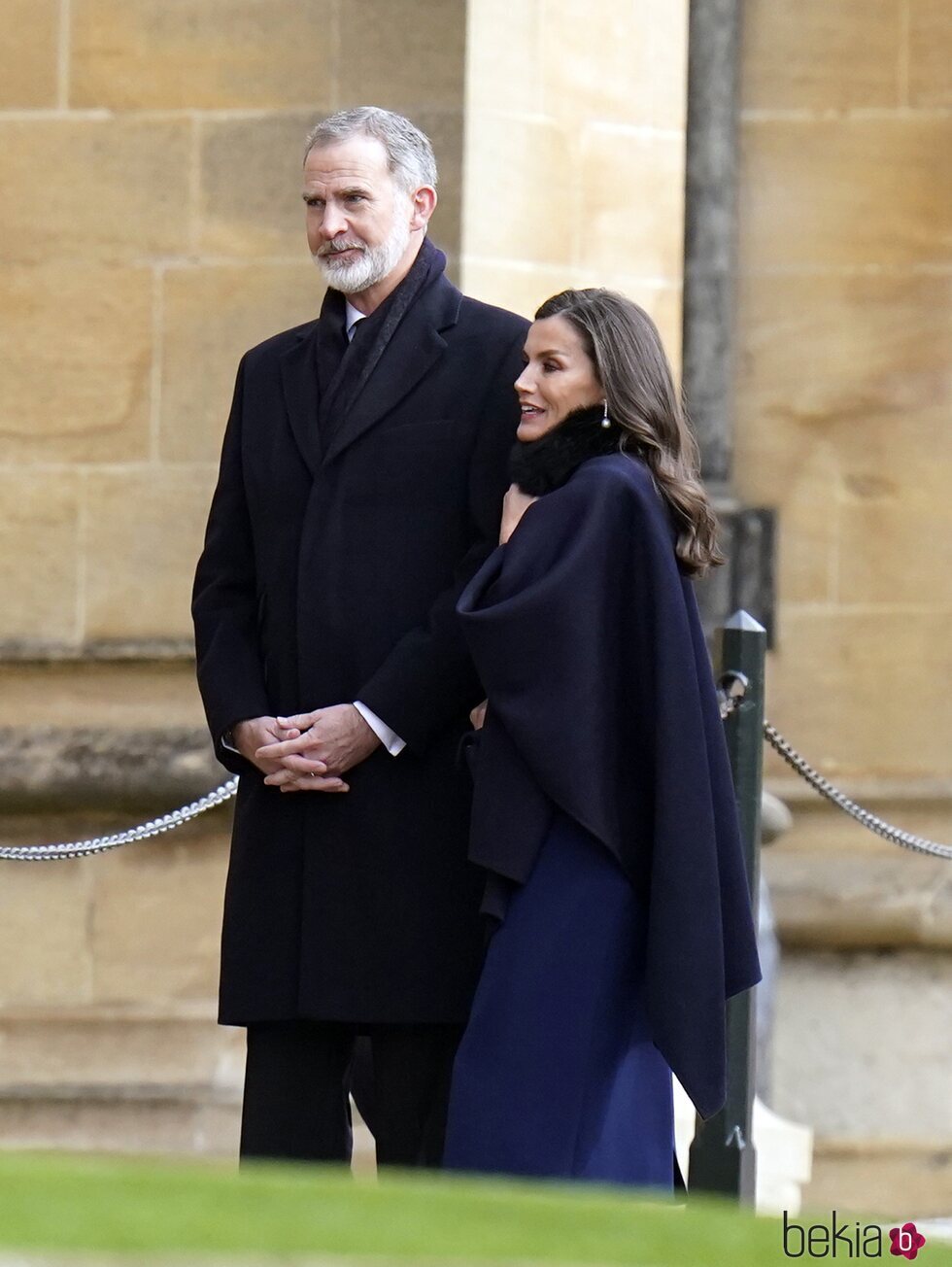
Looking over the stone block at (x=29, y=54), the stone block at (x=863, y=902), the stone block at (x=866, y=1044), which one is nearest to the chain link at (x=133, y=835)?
the stone block at (x=29, y=54)

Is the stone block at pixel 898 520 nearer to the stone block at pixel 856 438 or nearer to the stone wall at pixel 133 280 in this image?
the stone block at pixel 856 438

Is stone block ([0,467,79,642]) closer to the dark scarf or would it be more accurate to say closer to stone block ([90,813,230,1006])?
stone block ([90,813,230,1006])

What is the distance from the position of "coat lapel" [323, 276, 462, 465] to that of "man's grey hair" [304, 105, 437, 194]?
14 cm

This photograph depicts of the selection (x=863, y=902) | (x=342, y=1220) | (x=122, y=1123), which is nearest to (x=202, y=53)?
(x=122, y=1123)

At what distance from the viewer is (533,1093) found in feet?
7.27

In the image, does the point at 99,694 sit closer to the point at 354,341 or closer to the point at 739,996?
the point at 739,996

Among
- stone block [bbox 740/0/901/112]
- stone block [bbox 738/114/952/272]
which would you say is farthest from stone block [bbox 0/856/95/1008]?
stone block [bbox 740/0/901/112]

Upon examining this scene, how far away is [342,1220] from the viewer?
1.86ft

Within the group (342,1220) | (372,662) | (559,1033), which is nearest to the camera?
(342,1220)

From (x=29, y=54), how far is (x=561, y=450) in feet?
7.94

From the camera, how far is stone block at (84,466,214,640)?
4.27m

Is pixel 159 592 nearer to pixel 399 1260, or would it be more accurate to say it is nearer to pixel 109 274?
pixel 109 274

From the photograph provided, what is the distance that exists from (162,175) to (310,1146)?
2425 millimetres

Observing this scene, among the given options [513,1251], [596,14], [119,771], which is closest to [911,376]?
[596,14]
